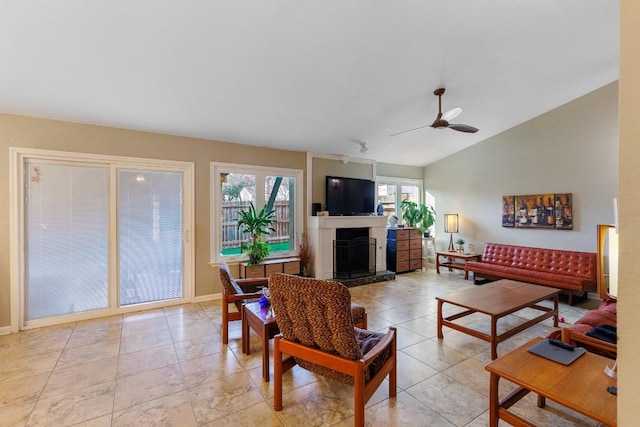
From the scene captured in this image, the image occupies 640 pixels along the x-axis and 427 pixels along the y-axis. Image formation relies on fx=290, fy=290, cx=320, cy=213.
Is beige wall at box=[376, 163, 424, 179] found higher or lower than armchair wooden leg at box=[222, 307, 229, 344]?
higher

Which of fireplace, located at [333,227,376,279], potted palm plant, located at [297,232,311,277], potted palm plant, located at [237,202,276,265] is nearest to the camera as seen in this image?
potted palm plant, located at [237,202,276,265]

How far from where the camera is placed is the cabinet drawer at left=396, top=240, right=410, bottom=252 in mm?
6375

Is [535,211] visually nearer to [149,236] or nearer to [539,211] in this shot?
[539,211]

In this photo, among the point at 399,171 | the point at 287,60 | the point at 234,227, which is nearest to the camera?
the point at 287,60

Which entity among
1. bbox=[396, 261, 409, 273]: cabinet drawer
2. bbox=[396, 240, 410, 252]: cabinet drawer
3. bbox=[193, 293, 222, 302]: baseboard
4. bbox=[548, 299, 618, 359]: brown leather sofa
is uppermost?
bbox=[396, 240, 410, 252]: cabinet drawer

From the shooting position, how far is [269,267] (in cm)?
483

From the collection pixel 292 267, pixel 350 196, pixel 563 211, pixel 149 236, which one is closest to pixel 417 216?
pixel 350 196

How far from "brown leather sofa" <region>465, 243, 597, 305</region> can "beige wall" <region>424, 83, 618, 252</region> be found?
242mm

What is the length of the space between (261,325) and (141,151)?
3149mm

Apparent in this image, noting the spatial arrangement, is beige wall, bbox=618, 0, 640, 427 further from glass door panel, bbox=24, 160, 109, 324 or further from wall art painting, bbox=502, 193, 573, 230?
wall art painting, bbox=502, 193, 573, 230

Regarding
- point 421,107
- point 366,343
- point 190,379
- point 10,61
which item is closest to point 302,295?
point 366,343

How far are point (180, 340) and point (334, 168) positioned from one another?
4056mm

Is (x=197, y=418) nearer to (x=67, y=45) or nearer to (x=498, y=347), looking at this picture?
(x=498, y=347)

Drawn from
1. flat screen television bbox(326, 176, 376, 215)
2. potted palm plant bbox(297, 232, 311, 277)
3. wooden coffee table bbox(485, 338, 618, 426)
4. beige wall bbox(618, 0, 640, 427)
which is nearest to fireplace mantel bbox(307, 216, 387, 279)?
potted palm plant bbox(297, 232, 311, 277)
